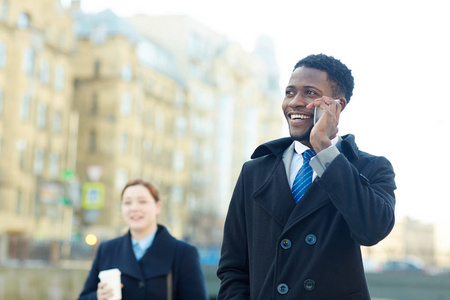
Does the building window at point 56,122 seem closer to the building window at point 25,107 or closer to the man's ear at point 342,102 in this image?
the building window at point 25,107

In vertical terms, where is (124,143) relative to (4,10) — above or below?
below

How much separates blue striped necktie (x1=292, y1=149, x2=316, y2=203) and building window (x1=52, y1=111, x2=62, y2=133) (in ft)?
164

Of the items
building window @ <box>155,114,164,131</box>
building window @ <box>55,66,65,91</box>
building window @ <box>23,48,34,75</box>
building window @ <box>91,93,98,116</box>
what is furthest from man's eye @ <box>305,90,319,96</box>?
building window @ <box>155,114,164,131</box>

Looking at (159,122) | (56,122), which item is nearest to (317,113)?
(56,122)

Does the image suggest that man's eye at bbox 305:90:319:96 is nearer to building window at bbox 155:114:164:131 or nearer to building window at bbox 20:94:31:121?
building window at bbox 20:94:31:121

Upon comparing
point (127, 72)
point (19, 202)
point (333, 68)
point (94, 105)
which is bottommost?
point (333, 68)

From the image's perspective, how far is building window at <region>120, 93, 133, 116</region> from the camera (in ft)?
202

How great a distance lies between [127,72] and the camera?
205 ft

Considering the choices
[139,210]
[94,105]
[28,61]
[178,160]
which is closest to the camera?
[139,210]

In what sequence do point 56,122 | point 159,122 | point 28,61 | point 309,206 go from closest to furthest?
1. point 309,206
2. point 28,61
3. point 56,122
4. point 159,122

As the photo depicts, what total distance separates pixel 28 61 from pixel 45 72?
230cm

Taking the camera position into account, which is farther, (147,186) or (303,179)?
(147,186)

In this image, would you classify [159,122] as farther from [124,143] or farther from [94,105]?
[94,105]

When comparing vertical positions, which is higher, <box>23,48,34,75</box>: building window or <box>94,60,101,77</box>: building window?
<box>94,60,101,77</box>: building window
